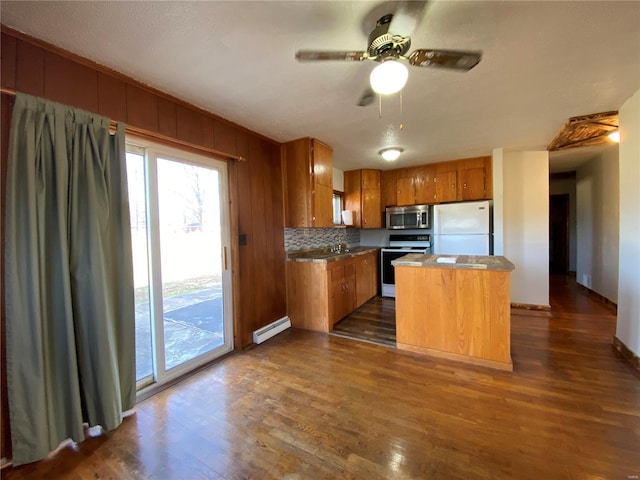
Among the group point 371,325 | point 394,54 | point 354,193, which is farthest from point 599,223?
point 394,54

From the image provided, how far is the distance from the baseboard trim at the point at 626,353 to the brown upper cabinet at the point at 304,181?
316 centimetres

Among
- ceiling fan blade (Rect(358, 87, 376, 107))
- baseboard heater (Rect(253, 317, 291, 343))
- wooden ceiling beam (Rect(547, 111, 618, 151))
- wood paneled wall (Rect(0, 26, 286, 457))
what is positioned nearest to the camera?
wood paneled wall (Rect(0, 26, 286, 457))

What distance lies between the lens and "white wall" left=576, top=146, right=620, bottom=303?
3.82 meters

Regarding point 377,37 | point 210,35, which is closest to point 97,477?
point 210,35

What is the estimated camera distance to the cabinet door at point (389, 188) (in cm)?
488

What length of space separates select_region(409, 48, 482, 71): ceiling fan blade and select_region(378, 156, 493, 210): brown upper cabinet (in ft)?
10.7

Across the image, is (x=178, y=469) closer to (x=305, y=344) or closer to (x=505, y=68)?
(x=305, y=344)

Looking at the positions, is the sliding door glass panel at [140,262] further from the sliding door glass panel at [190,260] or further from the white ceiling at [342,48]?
the white ceiling at [342,48]

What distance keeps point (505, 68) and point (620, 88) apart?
1221 mm

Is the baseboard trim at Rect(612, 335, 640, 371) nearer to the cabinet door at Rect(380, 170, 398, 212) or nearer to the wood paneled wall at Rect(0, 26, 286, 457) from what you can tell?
the cabinet door at Rect(380, 170, 398, 212)

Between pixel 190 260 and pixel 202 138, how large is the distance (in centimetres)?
113

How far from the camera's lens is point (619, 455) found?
1.38 m

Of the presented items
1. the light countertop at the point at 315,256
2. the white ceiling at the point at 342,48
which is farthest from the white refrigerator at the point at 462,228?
the white ceiling at the point at 342,48

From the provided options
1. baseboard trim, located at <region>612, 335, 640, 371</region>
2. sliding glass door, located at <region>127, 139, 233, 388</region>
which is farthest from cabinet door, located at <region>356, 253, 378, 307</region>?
baseboard trim, located at <region>612, 335, 640, 371</region>
